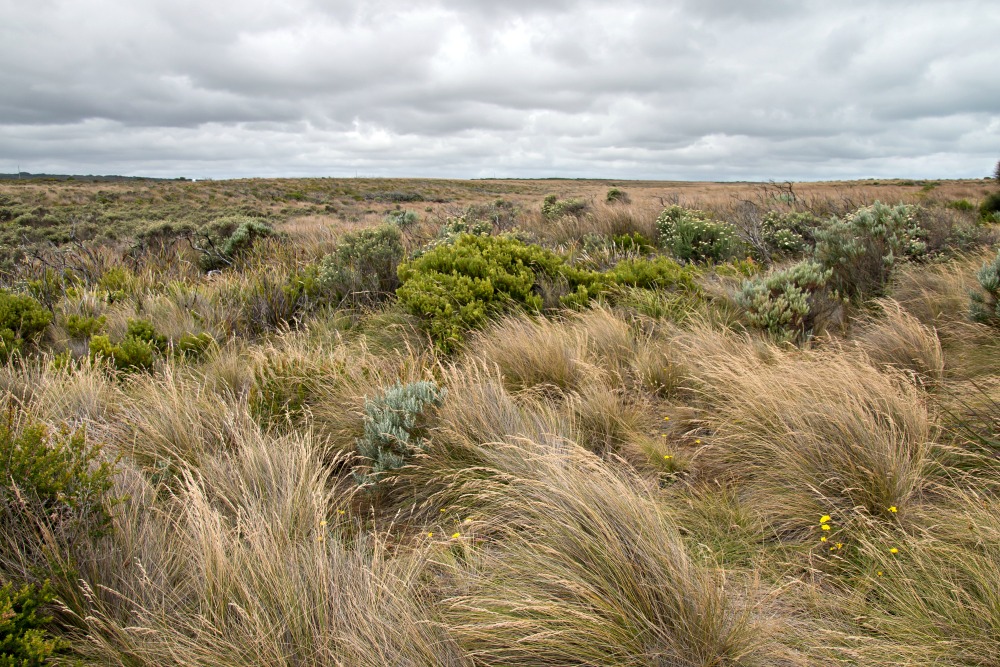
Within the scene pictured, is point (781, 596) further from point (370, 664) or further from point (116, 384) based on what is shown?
point (116, 384)

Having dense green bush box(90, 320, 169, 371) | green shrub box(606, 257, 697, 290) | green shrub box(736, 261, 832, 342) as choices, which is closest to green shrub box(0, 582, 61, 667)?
dense green bush box(90, 320, 169, 371)

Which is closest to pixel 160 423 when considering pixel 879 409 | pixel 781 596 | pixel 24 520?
pixel 24 520

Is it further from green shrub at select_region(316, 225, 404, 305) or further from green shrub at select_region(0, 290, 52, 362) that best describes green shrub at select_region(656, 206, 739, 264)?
green shrub at select_region(0, 290, 52, 362)

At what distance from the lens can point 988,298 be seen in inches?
163

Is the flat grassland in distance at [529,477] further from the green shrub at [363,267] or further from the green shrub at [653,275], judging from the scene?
the green shrub at [363,267]

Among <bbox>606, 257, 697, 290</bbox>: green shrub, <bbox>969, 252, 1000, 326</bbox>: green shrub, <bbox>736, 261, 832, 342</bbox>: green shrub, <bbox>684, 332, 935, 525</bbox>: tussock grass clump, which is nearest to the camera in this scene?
<bbox>684, 332, 935, 525</bbox>: tussock grass clump

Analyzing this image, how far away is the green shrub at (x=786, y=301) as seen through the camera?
4.54 metres

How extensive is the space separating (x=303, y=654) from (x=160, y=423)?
220 centimetres

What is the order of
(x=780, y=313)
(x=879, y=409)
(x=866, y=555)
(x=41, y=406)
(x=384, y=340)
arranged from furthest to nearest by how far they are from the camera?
(x=384, y=340) → (x=780, y=313) → (x=41, y=406) → (x=879, y=409) → (x=866, y=555)

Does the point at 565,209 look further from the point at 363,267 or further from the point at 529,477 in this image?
the point at 529,477

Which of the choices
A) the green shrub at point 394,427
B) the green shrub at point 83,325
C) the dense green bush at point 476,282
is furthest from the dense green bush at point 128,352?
the green shrub at point 394,427

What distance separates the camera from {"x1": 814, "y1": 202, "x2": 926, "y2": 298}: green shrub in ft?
18.7

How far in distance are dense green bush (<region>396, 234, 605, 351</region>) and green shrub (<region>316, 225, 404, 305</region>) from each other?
3.71ft

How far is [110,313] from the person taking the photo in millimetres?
6320
